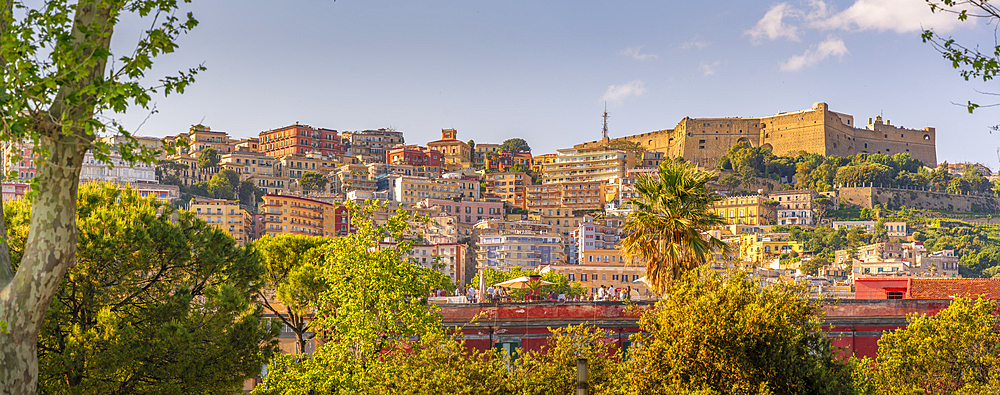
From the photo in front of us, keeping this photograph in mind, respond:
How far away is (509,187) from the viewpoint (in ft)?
492

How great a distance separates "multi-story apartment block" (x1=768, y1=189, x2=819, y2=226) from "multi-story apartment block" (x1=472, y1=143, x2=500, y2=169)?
53335 millimetres

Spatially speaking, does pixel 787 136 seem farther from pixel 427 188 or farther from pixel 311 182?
pixel 311 182

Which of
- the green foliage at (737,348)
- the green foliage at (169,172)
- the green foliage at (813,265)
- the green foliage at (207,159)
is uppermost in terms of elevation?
the green foliage at (207,159)

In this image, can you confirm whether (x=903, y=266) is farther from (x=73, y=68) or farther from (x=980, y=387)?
(x=73, y=68)

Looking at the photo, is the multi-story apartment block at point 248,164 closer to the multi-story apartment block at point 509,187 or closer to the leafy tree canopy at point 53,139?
the multi-story apartment block at point 509,187

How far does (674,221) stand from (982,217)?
160 meters

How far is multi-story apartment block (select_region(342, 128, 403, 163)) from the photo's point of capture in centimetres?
16162

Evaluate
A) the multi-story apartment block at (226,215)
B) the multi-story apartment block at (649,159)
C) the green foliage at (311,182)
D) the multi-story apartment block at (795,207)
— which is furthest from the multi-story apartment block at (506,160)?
the multi-story apartment block at (226,215)

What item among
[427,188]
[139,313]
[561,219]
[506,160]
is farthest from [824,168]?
[139,313]

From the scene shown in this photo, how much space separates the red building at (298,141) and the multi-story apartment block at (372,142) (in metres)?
4.47

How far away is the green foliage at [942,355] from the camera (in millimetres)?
18641

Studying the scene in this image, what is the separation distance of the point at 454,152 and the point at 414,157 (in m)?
17.6

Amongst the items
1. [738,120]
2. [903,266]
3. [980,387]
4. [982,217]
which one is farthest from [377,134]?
[980,387]

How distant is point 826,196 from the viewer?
150 m
